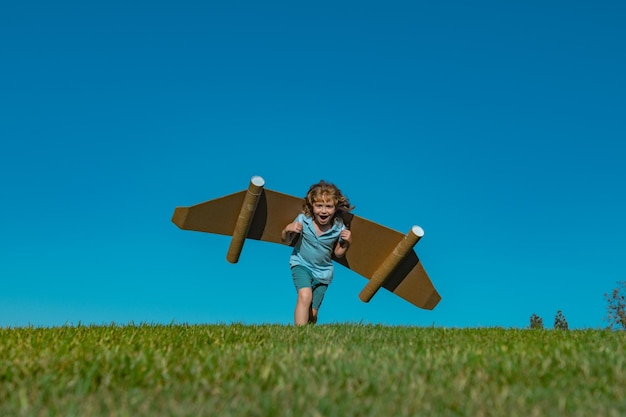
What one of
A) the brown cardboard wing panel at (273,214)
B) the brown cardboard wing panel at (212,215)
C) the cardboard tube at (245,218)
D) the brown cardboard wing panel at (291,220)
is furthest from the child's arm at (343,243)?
the brown cardboard wing panel at (212,215)

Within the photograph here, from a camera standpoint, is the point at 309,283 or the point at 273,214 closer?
the point at 309,283

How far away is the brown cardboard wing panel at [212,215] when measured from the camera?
971 cm

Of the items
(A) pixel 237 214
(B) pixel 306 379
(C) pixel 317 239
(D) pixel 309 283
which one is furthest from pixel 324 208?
(B) pixel 306 379

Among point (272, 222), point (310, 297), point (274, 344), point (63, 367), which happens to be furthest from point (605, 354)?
point (272, 222)

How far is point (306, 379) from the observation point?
362cm

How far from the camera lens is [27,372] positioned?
13.1ft

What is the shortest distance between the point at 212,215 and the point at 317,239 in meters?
1.70

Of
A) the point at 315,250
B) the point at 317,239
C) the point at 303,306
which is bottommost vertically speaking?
the point at 303,306

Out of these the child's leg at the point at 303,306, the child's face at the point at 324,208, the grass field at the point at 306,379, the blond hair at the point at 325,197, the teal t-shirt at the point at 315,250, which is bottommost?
the grass field at the point at 306,379

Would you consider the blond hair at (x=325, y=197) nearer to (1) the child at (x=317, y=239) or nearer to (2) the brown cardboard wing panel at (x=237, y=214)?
(1) the child at (x=317, y=239)

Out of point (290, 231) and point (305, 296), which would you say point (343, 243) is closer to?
point (290, 231)

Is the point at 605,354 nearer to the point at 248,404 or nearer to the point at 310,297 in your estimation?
the point at 248,404

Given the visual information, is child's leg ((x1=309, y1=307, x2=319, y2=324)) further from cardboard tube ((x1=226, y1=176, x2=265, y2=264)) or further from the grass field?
the grass field

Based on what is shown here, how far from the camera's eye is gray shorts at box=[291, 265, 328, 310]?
9.21 m
